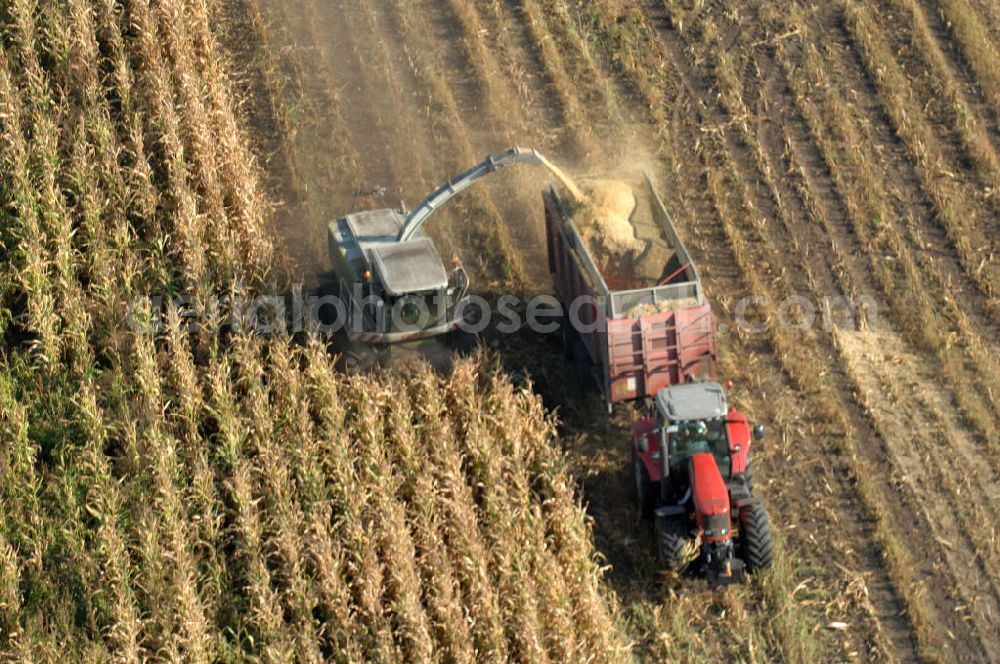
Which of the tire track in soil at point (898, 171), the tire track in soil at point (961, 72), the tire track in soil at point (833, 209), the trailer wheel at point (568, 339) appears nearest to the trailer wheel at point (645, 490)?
the trailer wheel at point (568, 339)

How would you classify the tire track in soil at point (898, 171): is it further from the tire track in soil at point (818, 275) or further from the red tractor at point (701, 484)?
the red tractor at point (701, 484)

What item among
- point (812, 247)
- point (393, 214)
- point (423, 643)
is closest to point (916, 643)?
point (423, 643)

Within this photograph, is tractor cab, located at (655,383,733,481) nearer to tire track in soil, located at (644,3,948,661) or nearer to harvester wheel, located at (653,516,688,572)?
harvester wheel, located at (653,516,688,572)

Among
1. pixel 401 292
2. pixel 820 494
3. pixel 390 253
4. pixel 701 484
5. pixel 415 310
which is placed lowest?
pixel 820 494

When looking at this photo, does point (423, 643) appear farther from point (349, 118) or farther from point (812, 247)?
point (349, 118)

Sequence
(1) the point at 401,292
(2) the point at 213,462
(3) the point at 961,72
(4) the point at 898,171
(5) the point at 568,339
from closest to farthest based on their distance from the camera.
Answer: (2) the point at 213,462
(1) the point at 401,292
(5) the point at 568,339
(4) the point at 898,171
(3) the point at 961,72

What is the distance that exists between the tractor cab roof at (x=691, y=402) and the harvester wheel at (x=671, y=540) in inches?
47.0

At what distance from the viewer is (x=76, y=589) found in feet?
48.2

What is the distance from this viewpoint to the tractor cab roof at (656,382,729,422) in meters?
16.0

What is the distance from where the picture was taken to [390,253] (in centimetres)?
1791

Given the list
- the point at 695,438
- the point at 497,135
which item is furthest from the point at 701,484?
the point at 497,135

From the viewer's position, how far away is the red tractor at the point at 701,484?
1541cm

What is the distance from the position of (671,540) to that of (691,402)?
1.72m

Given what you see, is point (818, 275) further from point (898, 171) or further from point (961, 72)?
point (961, 72)
